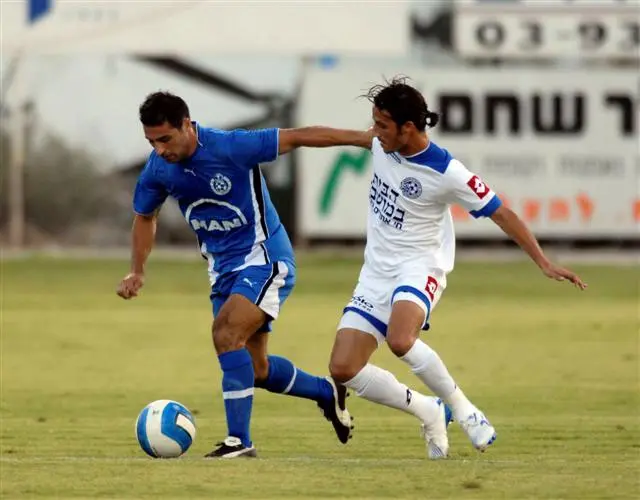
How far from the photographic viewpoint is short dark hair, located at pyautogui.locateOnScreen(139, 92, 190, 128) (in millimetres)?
9406

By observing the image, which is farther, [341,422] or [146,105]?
[341,422]

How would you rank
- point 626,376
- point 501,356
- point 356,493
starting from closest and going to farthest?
point 356,493
point 626,376
point 501,356

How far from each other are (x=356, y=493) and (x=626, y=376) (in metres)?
7.29

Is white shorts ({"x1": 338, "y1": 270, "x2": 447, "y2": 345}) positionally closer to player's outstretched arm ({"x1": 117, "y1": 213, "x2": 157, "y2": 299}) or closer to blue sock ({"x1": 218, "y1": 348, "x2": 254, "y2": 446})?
blue sock ({"x1": 218, "y1": 348, "x2": 254, "y2": 446})

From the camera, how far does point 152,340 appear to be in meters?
18.0

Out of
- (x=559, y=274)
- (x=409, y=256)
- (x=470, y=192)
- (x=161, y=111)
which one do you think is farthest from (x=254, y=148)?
(x=559, y=274)

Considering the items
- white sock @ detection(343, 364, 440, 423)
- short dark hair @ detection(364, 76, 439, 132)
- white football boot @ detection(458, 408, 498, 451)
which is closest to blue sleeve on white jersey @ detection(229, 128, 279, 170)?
short dark hair @ detection(364, 76, 439, 132)

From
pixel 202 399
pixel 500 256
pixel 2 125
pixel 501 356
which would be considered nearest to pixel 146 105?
pixel 202 399

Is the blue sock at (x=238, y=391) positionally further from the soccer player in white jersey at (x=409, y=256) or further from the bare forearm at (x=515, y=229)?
the bare forearm at (x=515, y=229)

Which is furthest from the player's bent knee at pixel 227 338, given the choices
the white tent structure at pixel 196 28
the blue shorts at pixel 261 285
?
the white tent structure at pixel 196 28

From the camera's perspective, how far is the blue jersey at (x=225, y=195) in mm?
9773

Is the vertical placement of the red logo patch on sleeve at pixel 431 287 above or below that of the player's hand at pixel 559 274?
below

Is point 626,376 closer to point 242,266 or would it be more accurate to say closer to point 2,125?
point 242,266

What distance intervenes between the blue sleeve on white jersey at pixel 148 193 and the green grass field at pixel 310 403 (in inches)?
56.2
